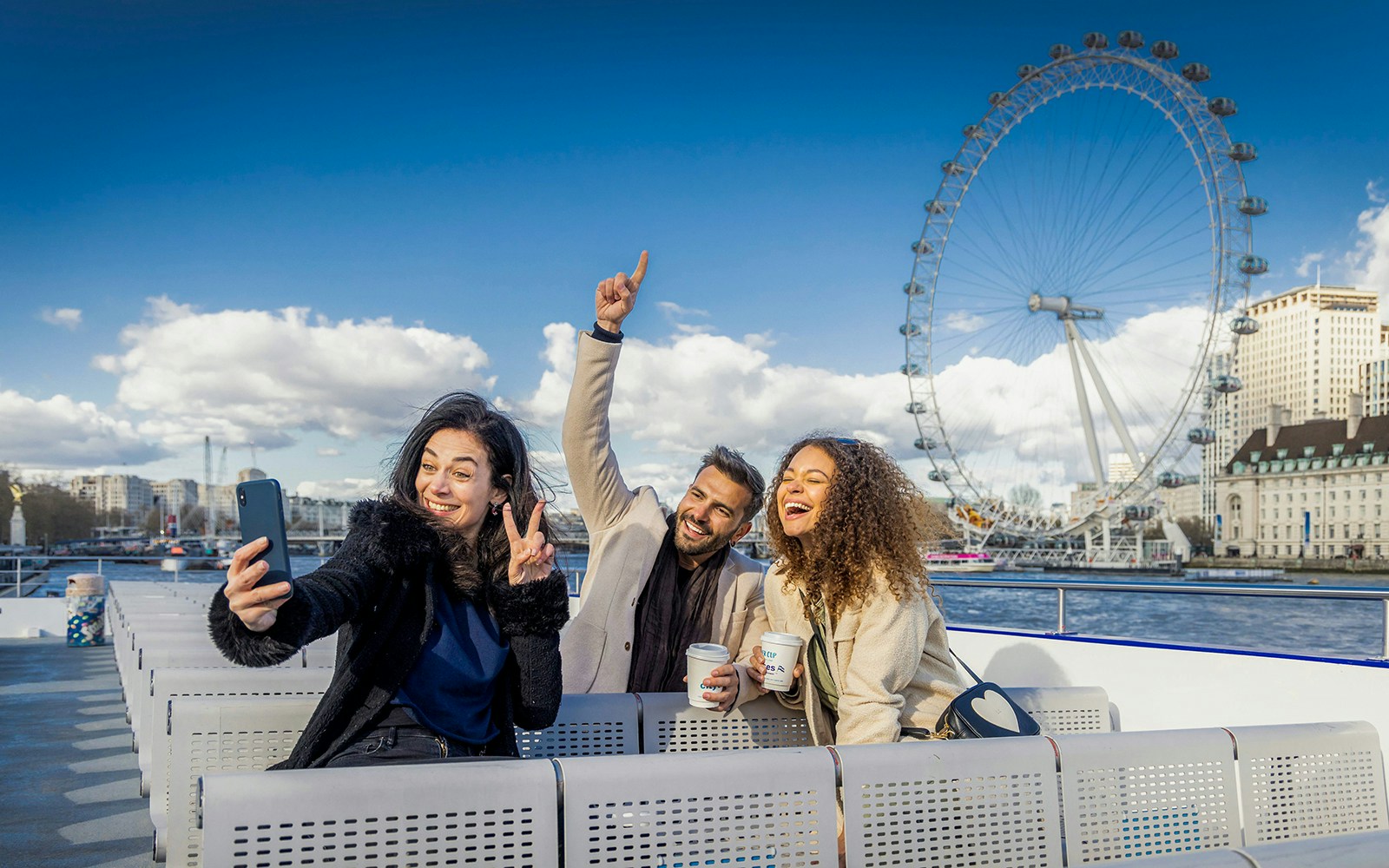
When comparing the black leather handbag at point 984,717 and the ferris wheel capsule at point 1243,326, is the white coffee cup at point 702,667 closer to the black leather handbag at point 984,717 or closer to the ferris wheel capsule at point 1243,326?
the black leather handbag at point 984,717

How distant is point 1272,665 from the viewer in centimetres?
397

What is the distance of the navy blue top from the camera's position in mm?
2049

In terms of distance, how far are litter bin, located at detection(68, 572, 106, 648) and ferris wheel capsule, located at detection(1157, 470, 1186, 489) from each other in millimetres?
32572

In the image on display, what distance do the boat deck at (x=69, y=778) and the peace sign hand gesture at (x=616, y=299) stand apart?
2.37m

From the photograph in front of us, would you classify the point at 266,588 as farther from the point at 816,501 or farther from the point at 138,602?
the point at 138,602

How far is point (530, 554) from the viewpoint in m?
2.10

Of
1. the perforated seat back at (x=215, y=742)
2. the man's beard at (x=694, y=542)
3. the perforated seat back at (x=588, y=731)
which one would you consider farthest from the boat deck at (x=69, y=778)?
the man's beard at (x=694, y=542)

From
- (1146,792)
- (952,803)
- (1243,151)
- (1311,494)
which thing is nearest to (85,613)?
(952,803)

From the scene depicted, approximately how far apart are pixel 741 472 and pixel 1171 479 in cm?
3581

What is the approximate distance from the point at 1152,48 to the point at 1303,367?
8962cm

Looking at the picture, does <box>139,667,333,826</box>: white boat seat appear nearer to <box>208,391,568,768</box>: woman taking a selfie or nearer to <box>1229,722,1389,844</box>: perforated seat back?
<box>208,391,568,768</box>: woman taking a selfie

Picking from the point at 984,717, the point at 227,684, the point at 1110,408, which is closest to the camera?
the point at 984,717

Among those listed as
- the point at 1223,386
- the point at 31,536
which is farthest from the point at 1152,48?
the point at 31,536

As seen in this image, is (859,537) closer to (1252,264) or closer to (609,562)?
(609,562)
